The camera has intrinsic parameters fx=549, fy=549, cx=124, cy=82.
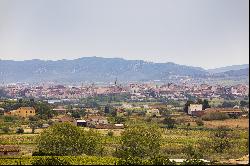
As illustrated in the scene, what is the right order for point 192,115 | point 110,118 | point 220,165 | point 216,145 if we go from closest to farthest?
1. point 220,165
2. point 216,145
3. point 110,118
4. point 192,115

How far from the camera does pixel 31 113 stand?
363ft

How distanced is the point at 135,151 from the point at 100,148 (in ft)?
14.5

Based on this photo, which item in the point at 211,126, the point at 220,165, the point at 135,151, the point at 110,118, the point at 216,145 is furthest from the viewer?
the point at 110,118

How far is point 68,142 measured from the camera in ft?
186

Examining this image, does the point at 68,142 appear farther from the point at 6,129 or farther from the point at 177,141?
the point at 6,129

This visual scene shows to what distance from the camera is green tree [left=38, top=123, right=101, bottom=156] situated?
2225 inches

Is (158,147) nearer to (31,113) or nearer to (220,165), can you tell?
(220,165)

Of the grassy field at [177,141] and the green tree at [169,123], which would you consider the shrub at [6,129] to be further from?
the green tree at [169,123]

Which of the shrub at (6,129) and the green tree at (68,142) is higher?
the green tree at (68,142)

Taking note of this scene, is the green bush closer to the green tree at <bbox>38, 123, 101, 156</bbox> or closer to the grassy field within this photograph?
the grassy field

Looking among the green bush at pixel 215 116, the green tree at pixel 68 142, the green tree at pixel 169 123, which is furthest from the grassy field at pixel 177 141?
the green bush at pixel 215 116

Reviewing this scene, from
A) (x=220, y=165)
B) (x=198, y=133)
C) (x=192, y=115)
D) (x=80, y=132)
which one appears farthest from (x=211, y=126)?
(x=220, y=165)

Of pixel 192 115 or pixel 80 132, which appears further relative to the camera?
pixel 192 115

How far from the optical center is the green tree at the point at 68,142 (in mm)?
56516
